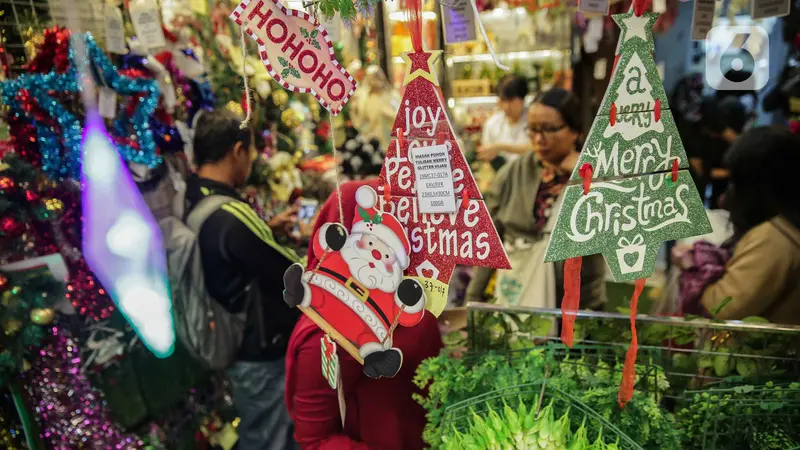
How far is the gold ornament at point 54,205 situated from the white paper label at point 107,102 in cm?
30

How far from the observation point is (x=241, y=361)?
1.93 m

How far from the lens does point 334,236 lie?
91 centimetres

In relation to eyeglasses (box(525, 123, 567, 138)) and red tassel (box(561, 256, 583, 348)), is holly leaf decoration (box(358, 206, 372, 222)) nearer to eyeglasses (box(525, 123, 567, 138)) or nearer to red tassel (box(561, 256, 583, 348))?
red tassel (box(561, 256, 583, 348))

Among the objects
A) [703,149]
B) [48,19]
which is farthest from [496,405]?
[703,149]

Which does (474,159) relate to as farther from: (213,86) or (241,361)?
(241,361)

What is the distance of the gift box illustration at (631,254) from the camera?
866mm

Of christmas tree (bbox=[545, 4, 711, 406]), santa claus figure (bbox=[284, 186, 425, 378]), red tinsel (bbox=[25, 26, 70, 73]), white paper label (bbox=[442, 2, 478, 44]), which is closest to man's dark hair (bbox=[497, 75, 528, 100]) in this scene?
white paper label (bbox=[442, 2, 478, 44])

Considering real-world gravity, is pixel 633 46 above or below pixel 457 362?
above

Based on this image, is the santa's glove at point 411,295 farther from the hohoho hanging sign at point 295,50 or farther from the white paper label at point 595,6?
the white paper label at point 595,6

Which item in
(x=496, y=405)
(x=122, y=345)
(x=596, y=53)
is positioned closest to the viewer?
(x=496, y=405)

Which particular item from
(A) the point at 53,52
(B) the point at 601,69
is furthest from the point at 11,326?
(B) the point at 601,69

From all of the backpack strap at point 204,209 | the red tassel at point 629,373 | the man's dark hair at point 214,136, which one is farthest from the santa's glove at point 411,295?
the man's dark hair at point 214,136

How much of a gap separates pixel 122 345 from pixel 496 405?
1.44 m

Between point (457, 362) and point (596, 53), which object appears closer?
point (457, 362)
